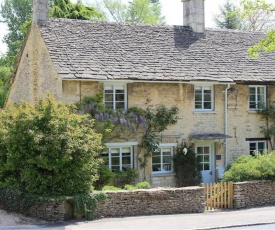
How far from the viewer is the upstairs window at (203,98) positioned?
30103 millimetres

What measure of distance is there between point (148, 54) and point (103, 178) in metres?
7.65

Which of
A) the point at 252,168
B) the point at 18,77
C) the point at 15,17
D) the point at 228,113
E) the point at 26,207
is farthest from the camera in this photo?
the point at 15,17

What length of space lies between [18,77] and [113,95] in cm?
740

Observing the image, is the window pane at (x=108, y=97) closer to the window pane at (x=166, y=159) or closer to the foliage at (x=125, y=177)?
the foliage at (x=125, y=177)

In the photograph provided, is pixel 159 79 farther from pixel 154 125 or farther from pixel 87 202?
pixel 87 202

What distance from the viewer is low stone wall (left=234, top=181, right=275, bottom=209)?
23812 millimetres

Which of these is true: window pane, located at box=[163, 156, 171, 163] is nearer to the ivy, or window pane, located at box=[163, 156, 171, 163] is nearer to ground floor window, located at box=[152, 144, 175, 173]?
ground floor window, located at box=[152, 144, 175, 173]

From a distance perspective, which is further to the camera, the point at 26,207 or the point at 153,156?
the point at 153,156

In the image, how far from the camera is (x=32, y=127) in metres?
21.0

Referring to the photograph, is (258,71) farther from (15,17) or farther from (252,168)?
(15,17)

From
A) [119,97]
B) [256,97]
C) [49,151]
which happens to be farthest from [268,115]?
[49,151]

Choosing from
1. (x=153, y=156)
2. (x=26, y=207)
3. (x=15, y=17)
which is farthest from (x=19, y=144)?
(x=15, y=17)

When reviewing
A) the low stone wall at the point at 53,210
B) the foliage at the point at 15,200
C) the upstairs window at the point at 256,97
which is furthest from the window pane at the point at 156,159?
the low stone wall at the point at 53,210

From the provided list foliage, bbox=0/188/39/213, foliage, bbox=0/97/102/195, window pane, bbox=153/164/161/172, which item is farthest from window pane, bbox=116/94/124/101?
foliage, bbox=0/188/39/213
